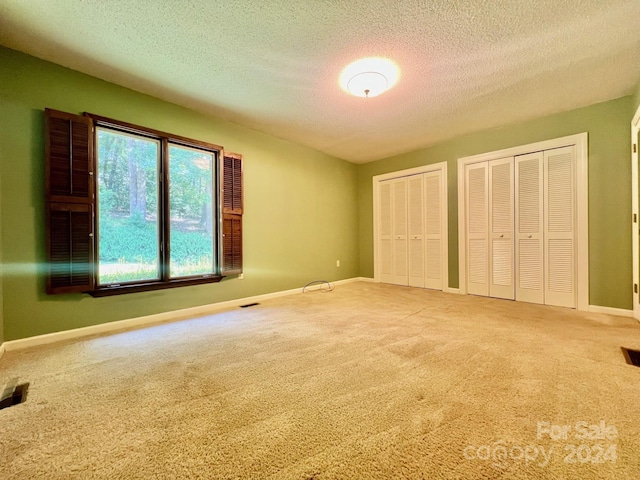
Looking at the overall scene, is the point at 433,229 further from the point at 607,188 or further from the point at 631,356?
the point at 631,356

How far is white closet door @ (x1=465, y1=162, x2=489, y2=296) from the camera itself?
4.03 metres

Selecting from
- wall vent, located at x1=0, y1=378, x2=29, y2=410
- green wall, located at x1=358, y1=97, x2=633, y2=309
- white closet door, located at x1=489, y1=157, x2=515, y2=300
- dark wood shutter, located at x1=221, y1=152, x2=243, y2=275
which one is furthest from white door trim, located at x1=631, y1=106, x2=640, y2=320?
wall vent, located at x1=0, y1=378, x2=29, y2=410

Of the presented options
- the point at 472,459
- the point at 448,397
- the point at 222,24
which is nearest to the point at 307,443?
the point at 472,459

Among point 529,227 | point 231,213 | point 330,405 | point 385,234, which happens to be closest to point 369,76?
point 231,213

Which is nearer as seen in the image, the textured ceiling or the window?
the textured ceiling

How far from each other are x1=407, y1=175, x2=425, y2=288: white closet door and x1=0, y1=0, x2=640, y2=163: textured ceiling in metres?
1.66

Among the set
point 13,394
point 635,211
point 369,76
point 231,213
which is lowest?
point 13,394

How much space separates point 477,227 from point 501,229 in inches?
12.6

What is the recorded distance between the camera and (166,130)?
3094 millimetres

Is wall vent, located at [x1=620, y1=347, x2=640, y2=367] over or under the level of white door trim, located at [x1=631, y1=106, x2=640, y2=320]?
under

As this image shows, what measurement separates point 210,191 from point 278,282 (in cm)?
169

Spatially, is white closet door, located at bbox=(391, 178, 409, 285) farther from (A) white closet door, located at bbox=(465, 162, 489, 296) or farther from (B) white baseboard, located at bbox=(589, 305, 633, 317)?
(B) white baseboard, located at bbox=(589, 305, 633, 317)

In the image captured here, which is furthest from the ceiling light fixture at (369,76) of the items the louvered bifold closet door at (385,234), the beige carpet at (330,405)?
the louvered bifold closet door at (385,234)

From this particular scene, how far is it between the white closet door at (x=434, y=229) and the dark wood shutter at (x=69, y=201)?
4.61 metres
